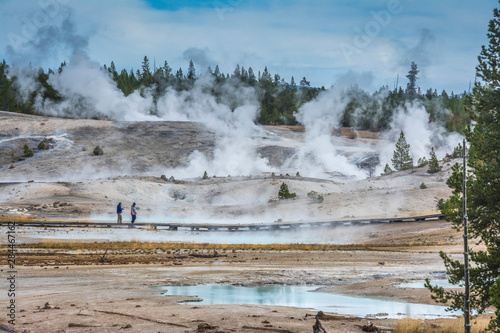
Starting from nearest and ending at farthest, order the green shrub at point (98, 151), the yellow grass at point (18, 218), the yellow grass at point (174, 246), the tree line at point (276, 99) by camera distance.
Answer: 1. the yellow grass at point (174, 246)
2. the yellow grass at point (18, 218)
3. the green shrub at point (98, 151)
4. the tree line at point (276, 99)

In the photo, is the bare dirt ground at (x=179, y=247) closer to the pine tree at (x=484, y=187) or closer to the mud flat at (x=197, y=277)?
the mud flat at (x=197, y=277)

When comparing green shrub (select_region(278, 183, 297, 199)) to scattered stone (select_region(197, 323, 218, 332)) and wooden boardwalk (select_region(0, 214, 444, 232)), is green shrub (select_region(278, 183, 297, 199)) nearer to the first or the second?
wooden boardwalk (select_region(0, 214, 444, 232))

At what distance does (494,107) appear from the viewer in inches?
511

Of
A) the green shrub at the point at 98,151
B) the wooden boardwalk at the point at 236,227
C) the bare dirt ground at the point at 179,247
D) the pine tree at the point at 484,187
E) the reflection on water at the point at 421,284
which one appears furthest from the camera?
the green shrub at the point at 98,151

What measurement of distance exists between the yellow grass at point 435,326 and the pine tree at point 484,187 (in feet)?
1.50

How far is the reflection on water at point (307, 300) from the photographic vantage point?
16.0m

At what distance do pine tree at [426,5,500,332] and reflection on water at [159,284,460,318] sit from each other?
3086 millimetres

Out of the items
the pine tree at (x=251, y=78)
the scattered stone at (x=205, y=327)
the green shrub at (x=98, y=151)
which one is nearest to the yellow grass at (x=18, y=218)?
the scattered stone at (x=205, y=327)

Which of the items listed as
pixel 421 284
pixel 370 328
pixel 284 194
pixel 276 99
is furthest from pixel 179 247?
pixel 276 99

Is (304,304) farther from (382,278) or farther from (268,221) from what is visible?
(268,221)

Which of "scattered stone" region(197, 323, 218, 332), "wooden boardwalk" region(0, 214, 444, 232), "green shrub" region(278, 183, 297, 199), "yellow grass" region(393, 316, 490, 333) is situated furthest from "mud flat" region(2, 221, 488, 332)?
"green shrub" region(278, 183, 297, 199)

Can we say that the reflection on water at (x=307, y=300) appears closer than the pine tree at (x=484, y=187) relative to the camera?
No

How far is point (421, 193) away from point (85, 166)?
47.1 metres

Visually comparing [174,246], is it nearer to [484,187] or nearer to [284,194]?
[484,187]
